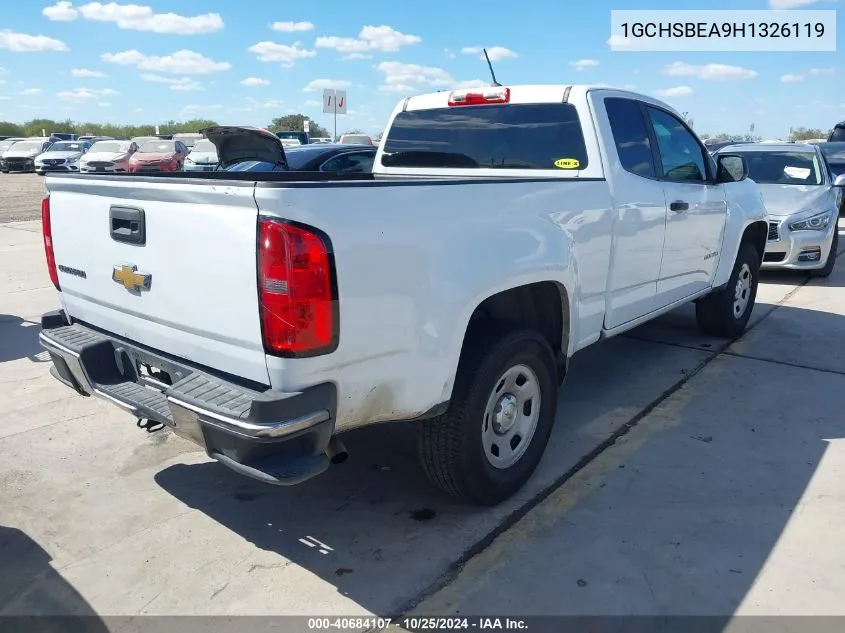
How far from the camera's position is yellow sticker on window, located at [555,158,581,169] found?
399 cm

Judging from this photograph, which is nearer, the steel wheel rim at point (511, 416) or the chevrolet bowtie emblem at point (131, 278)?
the chevrolet bowtie emblem at point (131, 278)

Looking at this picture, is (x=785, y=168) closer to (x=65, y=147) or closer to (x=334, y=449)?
(x=334, y=449)

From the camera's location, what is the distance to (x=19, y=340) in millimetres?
6074

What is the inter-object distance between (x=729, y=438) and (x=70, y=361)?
11.8 feet

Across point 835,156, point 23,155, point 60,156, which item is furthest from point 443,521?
point 23,155

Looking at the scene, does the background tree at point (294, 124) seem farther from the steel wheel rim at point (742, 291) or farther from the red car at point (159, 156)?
the steel wheel rim at point (742, 291)

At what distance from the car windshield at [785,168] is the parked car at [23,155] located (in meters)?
32.9

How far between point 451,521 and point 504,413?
0.57 m

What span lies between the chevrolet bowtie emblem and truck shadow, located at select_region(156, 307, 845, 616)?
121 cm

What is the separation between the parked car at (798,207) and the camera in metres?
8.45

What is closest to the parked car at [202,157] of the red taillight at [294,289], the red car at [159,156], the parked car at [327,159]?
the red car at [159,156]

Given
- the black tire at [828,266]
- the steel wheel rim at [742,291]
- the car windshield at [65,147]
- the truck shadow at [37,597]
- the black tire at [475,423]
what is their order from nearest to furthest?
the truck shadow at [37,597] < the black tire at [475,423] < the steel wheel rim at [742,291] < the black tire at [828,266] < the car windshield at [65,147]

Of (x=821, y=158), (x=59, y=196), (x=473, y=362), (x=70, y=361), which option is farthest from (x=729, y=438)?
(x=821, y=158)

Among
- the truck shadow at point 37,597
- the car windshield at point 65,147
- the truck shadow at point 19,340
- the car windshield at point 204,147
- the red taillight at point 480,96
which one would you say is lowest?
the truck shadow at point 37,597
